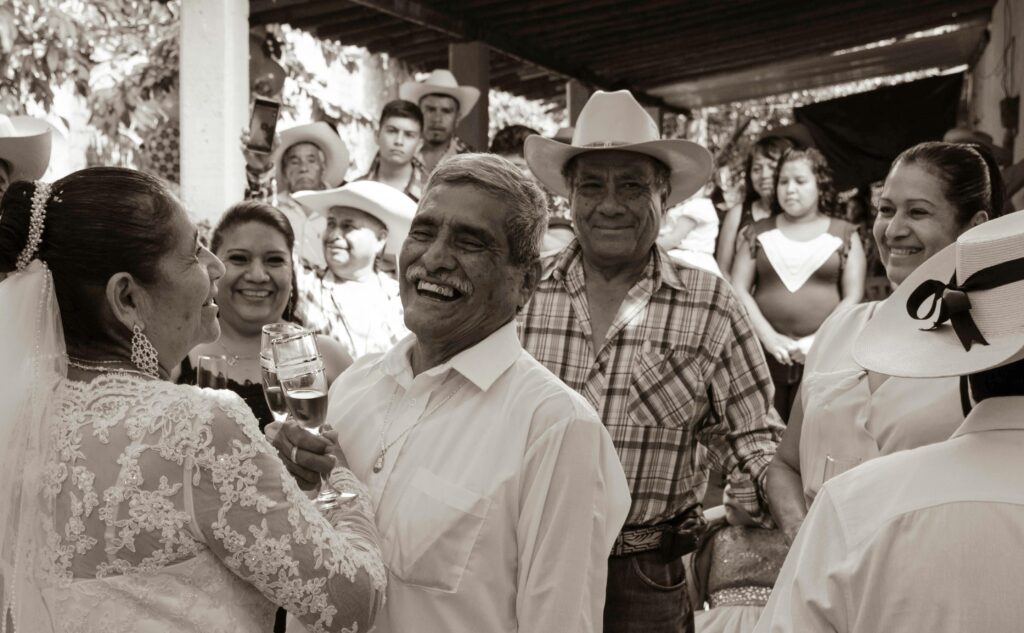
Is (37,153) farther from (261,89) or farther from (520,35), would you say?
(520,35)

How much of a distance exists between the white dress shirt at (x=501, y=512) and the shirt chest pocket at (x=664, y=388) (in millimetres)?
831

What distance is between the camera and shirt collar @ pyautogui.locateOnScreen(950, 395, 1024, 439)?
1688 millimetres

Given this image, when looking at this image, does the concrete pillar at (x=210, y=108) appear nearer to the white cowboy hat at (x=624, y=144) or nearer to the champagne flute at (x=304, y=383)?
the white cowboy hat at (x=624, y=144)

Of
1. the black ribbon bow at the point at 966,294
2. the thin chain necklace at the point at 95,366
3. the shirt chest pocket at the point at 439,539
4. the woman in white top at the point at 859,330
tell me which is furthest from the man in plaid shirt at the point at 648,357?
the thin chain necklace at the point at 95,366

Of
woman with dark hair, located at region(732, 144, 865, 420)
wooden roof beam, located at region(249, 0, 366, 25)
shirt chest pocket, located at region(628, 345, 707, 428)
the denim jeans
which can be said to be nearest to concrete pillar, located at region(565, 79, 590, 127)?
wooden roof beam, located at region(249, 0, 366, 25)

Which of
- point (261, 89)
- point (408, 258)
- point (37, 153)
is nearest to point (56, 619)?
point (408, 258)

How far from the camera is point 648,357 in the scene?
3.25m

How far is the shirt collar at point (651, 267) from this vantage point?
337cm

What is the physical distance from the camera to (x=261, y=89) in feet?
28.0

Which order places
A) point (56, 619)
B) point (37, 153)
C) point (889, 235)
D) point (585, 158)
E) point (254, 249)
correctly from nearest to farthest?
point (56, 619) < point (889, 235) < point (585, 158) < point (254, 249) < point (37, 153)

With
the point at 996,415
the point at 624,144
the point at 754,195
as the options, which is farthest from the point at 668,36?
the point at 996,415

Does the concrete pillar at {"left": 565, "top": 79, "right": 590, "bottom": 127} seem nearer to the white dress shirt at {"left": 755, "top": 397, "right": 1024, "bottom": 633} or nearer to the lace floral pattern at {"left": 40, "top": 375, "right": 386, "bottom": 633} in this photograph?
the lace floral pattern at {"left": 40, "top": 375, "right": 386, "bottom": 633}

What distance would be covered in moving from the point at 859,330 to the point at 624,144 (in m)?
1.05

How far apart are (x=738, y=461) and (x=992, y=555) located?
169cm
